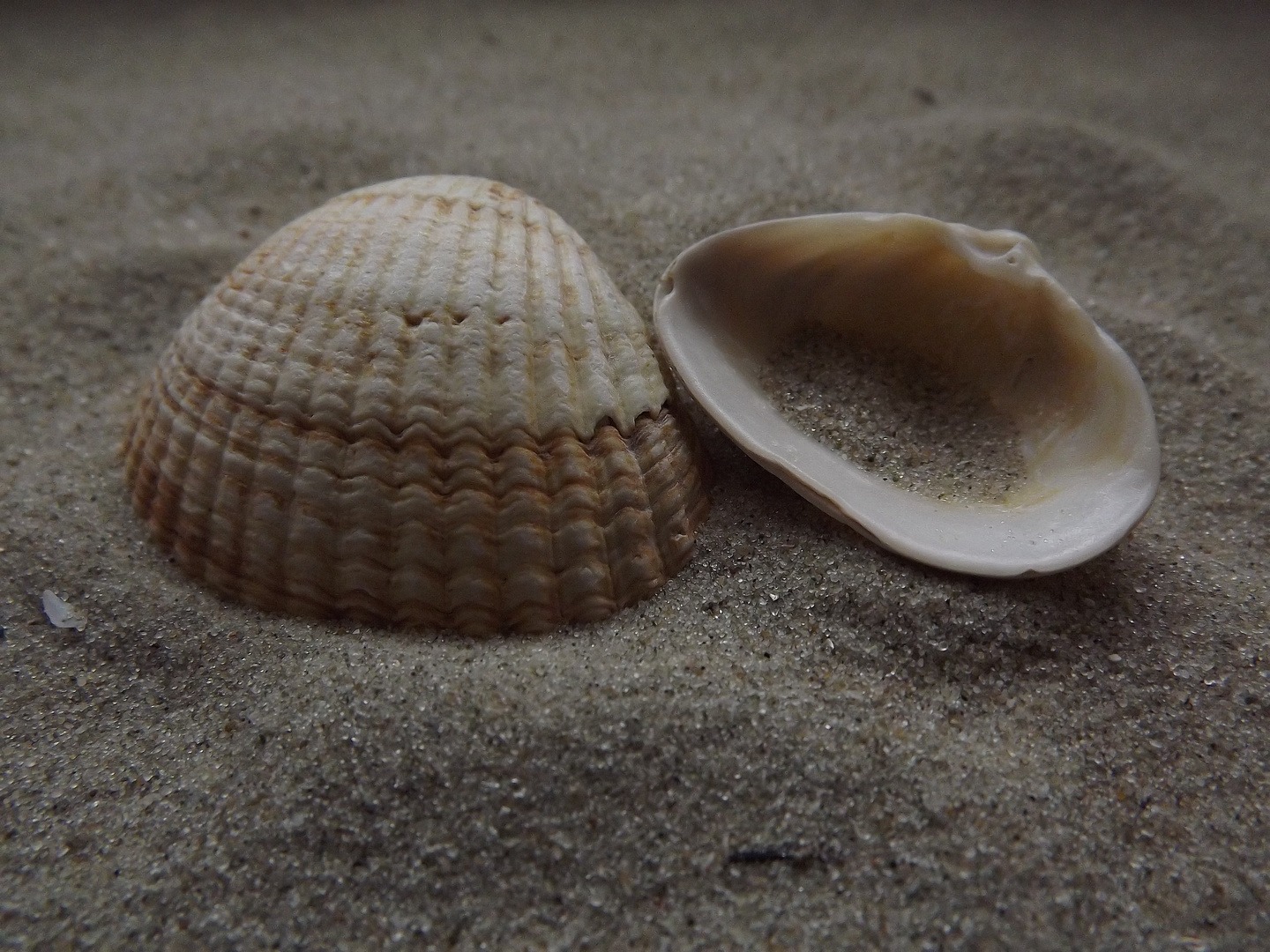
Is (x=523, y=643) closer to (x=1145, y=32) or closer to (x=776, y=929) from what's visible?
(x=776, y=929)

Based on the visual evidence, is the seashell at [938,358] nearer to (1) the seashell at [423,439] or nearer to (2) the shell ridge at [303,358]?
(1) the seashell at [423,439]

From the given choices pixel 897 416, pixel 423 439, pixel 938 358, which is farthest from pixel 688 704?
pixel 938 358

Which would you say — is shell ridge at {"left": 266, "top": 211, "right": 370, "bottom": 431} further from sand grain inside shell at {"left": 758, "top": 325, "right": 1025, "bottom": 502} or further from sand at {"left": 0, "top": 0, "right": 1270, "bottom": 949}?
sand grain inside shell at {"left": 758, "top": 325, "right": 1025, "bottom": 502}

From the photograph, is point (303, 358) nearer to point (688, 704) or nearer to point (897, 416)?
point (688, 704)

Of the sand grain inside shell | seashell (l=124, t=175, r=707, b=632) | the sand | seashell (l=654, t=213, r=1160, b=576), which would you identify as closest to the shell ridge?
seashell (l=124, t=175, r=707, b=632)

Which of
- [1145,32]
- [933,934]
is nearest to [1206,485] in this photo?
[933,934]
